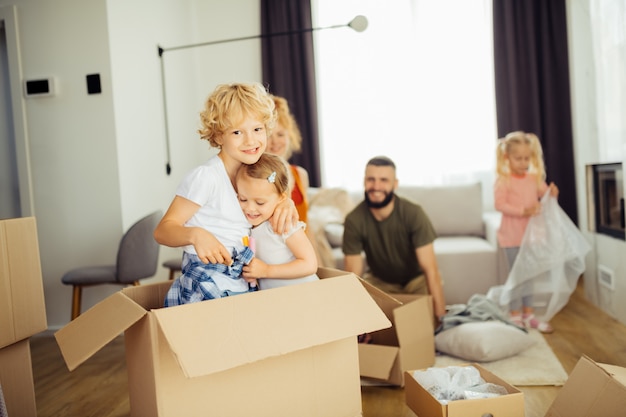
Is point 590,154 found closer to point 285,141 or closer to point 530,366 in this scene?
point 530,366

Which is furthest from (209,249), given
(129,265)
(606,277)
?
(606,277)

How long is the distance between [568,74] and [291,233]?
377cm

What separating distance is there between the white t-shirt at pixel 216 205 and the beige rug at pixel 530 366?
1.33 metres

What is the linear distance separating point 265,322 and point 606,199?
A: 8.65 ft

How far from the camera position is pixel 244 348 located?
129cm

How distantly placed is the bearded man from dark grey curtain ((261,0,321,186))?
2020 mm

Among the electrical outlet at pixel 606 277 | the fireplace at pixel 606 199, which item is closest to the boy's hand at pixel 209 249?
the fireplace at pixel 606 199

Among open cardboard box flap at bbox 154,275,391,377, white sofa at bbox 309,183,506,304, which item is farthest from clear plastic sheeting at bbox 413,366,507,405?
white sofa at bbox 309,183,506,304

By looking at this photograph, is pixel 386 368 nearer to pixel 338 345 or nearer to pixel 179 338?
pixel 338 345

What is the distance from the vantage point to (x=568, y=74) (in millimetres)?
4629

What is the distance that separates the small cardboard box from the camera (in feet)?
4.90

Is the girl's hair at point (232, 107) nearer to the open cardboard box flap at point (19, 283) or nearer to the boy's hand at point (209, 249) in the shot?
the boy's hand at point (209, 249)

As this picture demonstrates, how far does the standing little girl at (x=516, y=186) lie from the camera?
3.31 metres

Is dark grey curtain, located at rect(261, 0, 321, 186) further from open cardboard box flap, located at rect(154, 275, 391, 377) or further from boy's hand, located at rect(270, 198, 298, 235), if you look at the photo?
open cardboard box flap, located at rect(154, 275, 391, 377)
